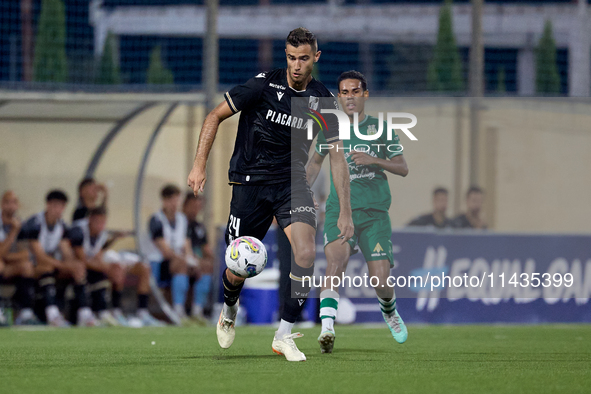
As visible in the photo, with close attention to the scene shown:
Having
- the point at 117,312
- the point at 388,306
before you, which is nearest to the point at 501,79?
the point at 117,312

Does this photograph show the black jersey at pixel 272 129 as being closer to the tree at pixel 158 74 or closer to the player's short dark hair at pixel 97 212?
the player's short dark hair at pixel 97 212

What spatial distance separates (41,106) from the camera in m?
12.1

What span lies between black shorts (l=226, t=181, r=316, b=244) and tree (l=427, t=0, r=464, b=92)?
31.9ft

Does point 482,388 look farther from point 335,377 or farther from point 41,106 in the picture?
point 41,106

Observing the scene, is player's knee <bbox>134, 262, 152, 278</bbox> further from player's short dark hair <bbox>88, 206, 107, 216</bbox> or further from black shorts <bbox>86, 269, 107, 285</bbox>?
player's short dark hair <bbox>88, 206, 107, 216</bbox>

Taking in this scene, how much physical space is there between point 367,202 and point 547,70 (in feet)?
32.1

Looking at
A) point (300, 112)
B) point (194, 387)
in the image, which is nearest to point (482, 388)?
point (194, 387)

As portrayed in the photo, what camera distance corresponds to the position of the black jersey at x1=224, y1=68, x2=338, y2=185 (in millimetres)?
6230

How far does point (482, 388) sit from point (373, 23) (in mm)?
17091

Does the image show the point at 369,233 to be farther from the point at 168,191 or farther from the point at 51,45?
the point at 51,45

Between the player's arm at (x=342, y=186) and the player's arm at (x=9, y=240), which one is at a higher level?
the player's arm at (x=342, y=186)

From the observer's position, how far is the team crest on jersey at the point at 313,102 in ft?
20.5

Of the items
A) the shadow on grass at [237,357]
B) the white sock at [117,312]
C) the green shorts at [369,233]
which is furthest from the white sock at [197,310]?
the shadow on grass at [237,357]

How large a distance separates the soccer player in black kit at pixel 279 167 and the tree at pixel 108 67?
978cm
